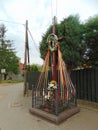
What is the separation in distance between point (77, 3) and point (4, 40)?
2705cm

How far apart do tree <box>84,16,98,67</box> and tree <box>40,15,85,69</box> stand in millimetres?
255

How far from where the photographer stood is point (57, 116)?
4.63 m

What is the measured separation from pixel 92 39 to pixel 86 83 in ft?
6.35

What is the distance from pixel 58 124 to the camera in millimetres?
4445

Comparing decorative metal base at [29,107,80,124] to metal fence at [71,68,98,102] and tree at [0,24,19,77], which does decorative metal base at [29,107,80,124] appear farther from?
tree at [0,24,19,77]

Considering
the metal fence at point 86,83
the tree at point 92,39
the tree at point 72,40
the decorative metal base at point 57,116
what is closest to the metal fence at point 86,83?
the metal fence at point 86,83

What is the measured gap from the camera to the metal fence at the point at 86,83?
5953mm

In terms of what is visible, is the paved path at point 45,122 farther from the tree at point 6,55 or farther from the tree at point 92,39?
the tree at point 6,55

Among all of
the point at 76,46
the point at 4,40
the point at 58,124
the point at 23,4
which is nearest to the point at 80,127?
the point at 58,124

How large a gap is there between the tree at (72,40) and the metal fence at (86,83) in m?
0.61

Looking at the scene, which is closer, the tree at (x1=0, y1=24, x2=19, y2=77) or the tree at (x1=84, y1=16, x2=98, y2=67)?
the tree at (x1=84, y1=16, x2=98, y2=67)

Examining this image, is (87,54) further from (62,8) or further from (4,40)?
(4,40)

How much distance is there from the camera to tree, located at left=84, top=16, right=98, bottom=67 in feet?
19.7

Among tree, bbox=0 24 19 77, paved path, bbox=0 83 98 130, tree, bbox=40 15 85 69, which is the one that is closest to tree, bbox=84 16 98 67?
tree, bbox=40 15 85 69
